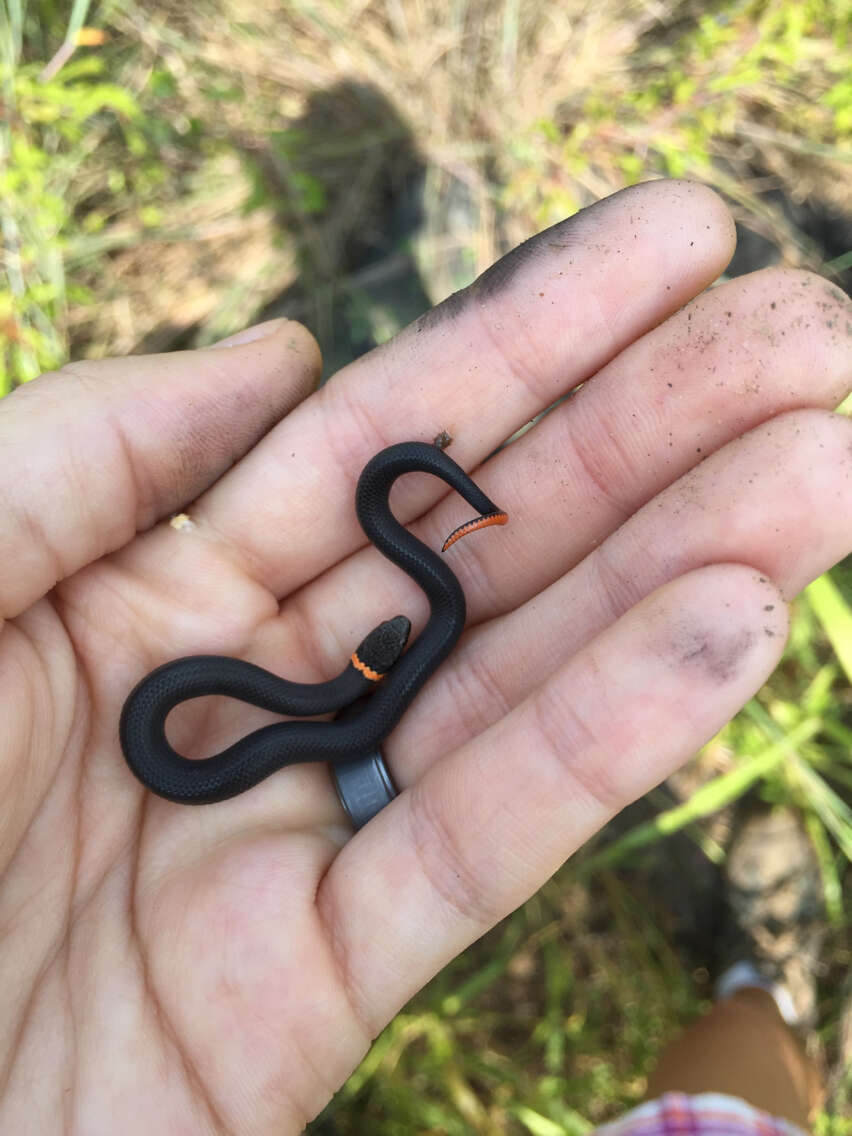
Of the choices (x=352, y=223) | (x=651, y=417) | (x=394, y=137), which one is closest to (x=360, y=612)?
(x=651, y=417)

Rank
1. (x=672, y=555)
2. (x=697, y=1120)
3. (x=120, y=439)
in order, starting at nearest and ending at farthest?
(x=672, y=555) < (x=120, y=439) < (x=697, y=1120)

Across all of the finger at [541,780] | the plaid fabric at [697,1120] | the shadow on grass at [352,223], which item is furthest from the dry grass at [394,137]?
the plaid fabric at [697,1120]

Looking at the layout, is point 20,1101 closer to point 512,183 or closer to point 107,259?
point 107,259

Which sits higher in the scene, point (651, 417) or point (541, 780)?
point (651, 417)

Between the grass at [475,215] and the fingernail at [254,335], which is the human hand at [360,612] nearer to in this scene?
the fingernail at [254,335]

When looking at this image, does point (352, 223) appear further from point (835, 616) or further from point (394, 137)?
point (835, 616)
